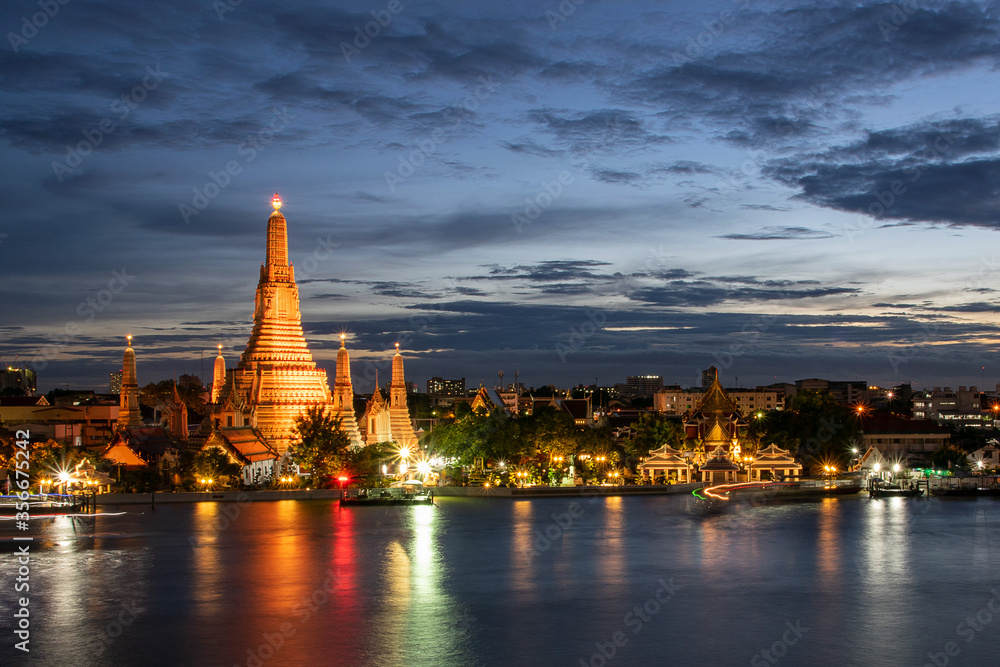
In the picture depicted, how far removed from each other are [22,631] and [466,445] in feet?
147

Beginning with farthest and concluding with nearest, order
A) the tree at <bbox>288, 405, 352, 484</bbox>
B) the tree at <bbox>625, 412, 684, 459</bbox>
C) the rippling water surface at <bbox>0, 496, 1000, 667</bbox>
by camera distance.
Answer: the tree at <bbox>625, 412, 684, 459</bbox>
the tree at <bbox>288, 405, 352, 484</bbox>
the rippling water surface at <bbox>0, 496, 1000, 667</bbox>

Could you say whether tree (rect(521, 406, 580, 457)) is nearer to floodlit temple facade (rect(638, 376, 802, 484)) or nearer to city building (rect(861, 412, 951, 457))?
floodlit temple facade (rect(638, 376, 802, 484))

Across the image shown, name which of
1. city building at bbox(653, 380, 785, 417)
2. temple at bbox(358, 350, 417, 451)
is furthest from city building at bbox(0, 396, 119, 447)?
city building at bbox(653, 380, 785, 417)

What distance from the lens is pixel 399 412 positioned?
264 feet

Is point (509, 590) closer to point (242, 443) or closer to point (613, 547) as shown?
point (613, 547)

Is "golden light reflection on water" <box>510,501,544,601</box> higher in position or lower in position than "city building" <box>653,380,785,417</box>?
lower

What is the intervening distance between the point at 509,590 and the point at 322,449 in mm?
34776

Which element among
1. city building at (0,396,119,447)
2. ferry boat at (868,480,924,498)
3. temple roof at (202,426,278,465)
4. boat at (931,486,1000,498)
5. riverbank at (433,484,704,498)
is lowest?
boat at (931,486,1000,498)

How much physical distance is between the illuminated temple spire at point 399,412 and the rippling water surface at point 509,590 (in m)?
22.2

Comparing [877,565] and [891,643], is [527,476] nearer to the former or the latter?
[877,565]

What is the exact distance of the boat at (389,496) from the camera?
63188 millimetres

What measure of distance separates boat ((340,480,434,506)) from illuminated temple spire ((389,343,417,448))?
46.3 ft

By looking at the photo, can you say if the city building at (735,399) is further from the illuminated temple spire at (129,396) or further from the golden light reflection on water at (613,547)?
the golden light reflection on water at (613,547)

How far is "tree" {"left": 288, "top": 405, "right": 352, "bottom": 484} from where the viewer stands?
224ft
